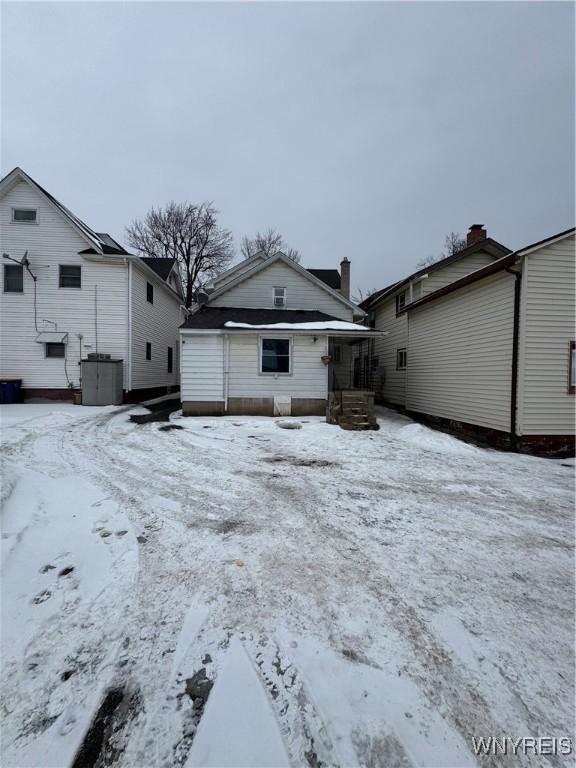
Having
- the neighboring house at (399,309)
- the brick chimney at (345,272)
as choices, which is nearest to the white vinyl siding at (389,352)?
the neighboring house at (399,309)

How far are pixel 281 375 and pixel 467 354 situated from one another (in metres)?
5.67

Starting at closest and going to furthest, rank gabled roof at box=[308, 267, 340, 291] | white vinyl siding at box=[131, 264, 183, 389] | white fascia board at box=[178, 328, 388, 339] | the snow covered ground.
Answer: the snow covered ground, white fascia board at box=[178, 328, 388, 339], white vinyl siding at box=[131, 264, 183, 389], gabled roof at box=[308, 267, 340, 291]

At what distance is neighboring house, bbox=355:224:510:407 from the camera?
42.7 ft

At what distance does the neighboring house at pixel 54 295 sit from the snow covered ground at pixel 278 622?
10741 millimetres

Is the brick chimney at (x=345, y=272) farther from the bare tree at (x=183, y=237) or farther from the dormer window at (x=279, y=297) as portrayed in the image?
the bare tree at (x=183, y=237)

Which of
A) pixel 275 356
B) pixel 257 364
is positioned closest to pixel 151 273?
pixel 257 364

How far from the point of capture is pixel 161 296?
18.3 metres

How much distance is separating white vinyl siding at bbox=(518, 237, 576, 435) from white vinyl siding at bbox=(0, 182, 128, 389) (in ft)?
46.5

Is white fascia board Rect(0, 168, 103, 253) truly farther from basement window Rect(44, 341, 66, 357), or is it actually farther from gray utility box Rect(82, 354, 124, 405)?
gray utility box Rect(82, 354, 124, 405)

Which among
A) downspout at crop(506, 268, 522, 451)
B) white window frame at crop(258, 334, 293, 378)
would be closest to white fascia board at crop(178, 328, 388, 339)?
white window frame at crop(258, 334, 293, 378)

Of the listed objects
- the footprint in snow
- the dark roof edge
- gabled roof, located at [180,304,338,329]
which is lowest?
the footprint in snow

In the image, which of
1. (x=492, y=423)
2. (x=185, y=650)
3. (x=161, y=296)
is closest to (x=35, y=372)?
(x=161, y=296)

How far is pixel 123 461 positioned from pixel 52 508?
1961mm

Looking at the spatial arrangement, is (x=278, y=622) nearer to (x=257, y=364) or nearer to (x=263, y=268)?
(x=257, y=364)
